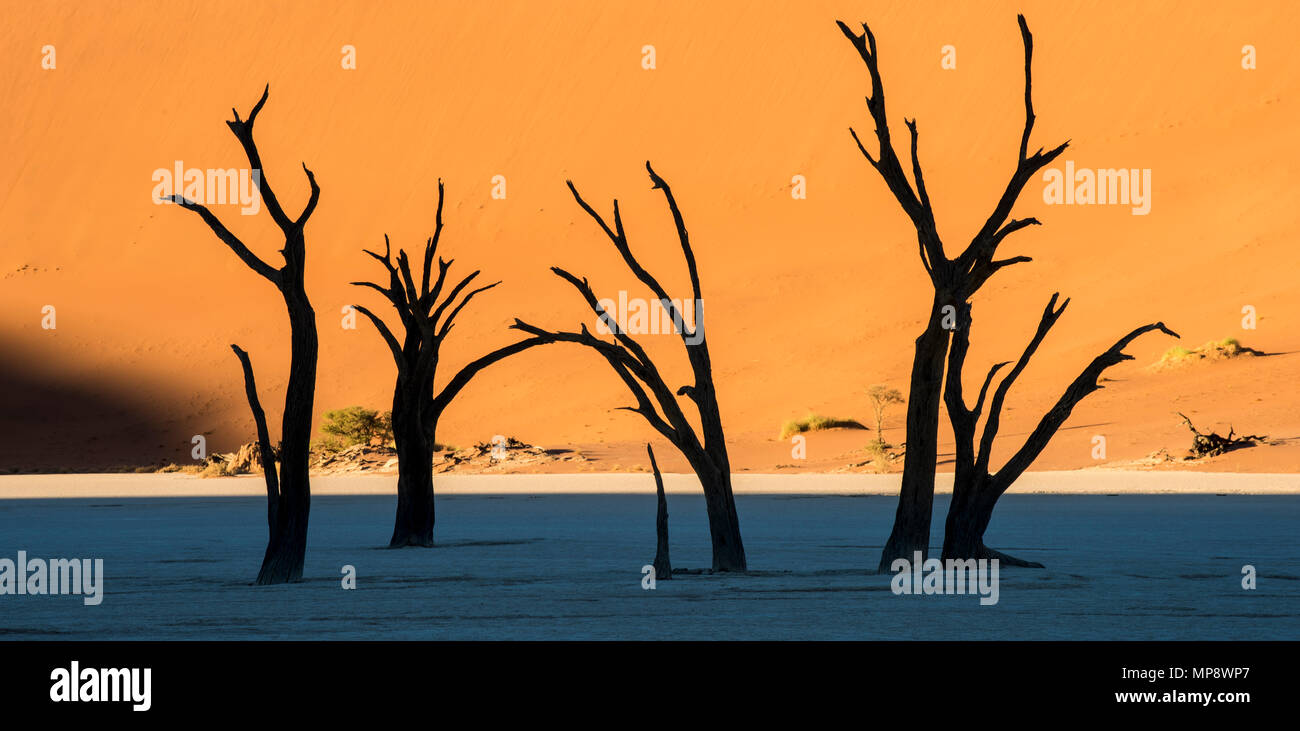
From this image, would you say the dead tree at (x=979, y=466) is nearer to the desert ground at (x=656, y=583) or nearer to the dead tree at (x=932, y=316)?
the dead tree at (x=932, y=316)

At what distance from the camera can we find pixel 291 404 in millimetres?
12227

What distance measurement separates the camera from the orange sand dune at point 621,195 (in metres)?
53.0

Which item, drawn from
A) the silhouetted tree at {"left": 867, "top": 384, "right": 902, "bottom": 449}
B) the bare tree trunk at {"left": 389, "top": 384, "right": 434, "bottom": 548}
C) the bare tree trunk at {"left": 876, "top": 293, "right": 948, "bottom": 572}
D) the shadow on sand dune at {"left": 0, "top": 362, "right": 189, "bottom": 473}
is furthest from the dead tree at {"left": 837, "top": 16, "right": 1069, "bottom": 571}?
the shadow on sand dune at {"left": 0, "top": 362, "right": 189, "bottom": 473}

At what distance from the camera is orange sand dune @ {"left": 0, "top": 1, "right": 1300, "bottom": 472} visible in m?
53.0

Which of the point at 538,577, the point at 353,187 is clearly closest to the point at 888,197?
the point at 353,187

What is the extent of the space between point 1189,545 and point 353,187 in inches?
2390

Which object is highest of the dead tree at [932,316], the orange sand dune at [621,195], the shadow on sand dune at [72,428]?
the orange sand dune at [621,195]

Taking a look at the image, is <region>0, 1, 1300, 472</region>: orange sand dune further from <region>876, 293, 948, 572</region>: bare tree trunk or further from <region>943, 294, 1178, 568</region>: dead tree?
<region>876, 293, 948, 572</region>: bare tree trunk

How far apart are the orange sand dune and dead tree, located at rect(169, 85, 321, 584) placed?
28817 mm

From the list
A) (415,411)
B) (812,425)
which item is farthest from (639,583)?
(812,425)

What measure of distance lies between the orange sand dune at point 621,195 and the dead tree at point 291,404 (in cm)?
2882

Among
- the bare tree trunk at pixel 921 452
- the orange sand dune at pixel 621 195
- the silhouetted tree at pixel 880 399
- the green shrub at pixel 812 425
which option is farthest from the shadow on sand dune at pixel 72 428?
the bare tree trunk at pixel 921 452

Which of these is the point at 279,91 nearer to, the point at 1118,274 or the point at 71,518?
the point at 1118,274

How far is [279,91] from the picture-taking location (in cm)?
8012
